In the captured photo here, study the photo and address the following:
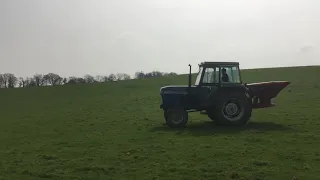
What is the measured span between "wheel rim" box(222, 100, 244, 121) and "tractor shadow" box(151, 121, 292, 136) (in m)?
0.61

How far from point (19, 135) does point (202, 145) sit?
10.7 meters

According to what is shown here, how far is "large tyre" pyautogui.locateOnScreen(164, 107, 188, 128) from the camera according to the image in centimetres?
2058

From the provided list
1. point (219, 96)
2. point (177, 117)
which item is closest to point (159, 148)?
point (177, 117)

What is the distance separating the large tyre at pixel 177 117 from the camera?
20578 millimetres

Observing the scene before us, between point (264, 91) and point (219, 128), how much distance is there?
3.15 metres

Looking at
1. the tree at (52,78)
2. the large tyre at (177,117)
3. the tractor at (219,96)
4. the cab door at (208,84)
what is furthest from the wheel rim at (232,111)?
the tree at (52,78)

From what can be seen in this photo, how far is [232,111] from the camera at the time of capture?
20141 millimetres

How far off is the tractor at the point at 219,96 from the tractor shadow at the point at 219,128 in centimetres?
48

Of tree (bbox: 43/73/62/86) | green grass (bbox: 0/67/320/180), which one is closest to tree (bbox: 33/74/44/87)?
tree (bbox: 43/73/62/86)

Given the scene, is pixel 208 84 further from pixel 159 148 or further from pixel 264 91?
pixel 159 148

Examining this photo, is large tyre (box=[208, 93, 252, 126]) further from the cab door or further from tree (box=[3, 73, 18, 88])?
tree (box=[3, 73, 18, 88])

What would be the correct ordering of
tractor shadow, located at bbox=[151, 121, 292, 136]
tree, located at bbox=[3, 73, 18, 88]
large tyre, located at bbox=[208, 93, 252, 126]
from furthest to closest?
tree, located at bbox=[3, 73, 18, 88] < large tyre, located at bbox=[208, 93, 252, 126] < tractor shadow, located at bbox=[151, 121, 292, 136]

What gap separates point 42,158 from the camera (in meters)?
14.2

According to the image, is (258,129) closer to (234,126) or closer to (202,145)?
(234,126)
